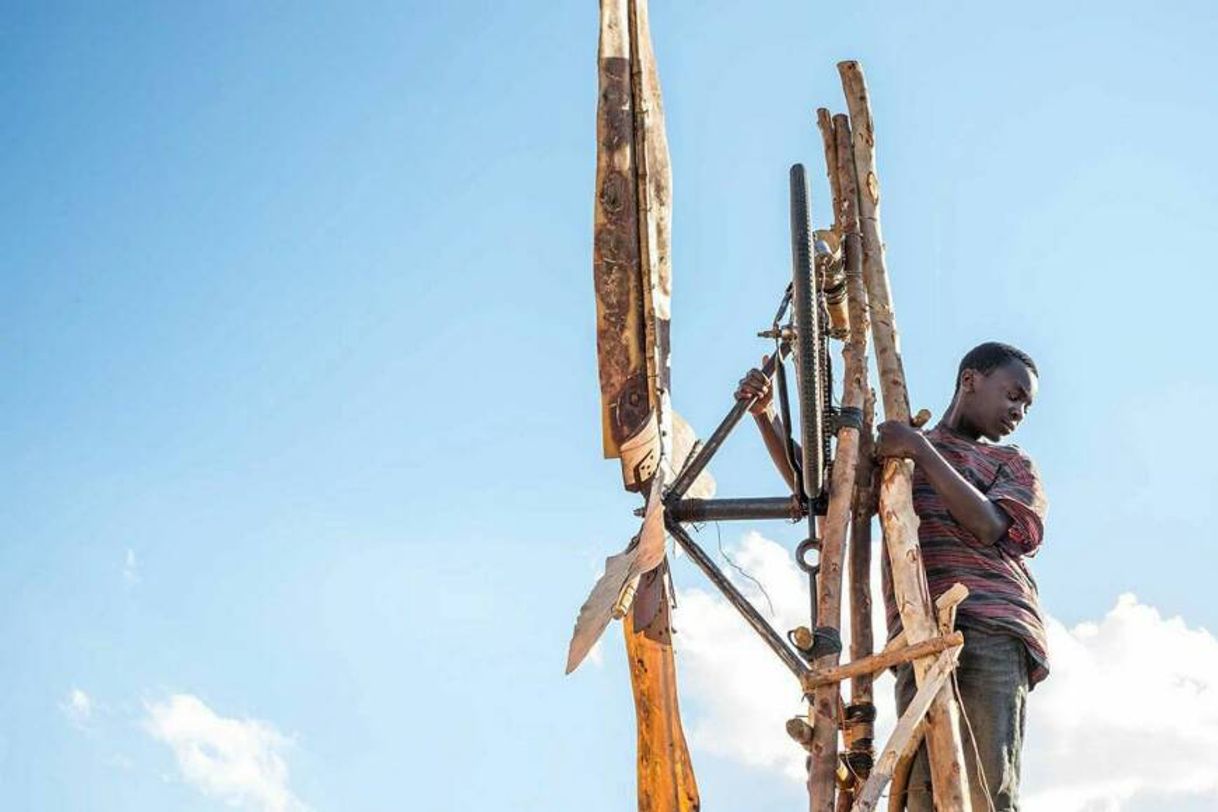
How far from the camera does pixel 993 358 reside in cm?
614

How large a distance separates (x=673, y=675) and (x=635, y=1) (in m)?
2.77

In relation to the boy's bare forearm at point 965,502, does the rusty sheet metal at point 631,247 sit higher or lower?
higher

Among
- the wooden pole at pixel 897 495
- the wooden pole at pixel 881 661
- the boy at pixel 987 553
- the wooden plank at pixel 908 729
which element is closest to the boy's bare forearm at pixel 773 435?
the wooden pole at pixel 897 495

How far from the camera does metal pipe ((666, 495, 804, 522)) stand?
627 cm

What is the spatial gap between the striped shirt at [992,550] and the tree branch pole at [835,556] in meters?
0.27

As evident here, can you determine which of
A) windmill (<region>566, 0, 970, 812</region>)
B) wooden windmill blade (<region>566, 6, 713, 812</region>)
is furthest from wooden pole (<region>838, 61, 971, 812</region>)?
wooden windmill blade (<region>566, 6, 713, 812</region>)

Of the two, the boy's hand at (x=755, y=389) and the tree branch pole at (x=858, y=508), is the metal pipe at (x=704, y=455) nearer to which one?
the boy's hand at (x=755, y=389)

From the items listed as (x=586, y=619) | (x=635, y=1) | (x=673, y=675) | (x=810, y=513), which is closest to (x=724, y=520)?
(x=810, y=513)

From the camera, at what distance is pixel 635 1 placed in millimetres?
6410

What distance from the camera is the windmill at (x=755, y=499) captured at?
218 inches

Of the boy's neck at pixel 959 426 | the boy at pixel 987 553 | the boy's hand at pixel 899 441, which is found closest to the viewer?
the boy at pixel 987 553

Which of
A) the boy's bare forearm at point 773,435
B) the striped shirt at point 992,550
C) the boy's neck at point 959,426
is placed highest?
the boy's bare forearm at point 773,435

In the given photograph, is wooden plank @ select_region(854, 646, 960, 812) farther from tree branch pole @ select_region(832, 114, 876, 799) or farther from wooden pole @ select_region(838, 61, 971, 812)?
tree branch pole @ select_region(832, 114, 876, 799)

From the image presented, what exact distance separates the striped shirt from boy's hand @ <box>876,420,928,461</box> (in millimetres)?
233
